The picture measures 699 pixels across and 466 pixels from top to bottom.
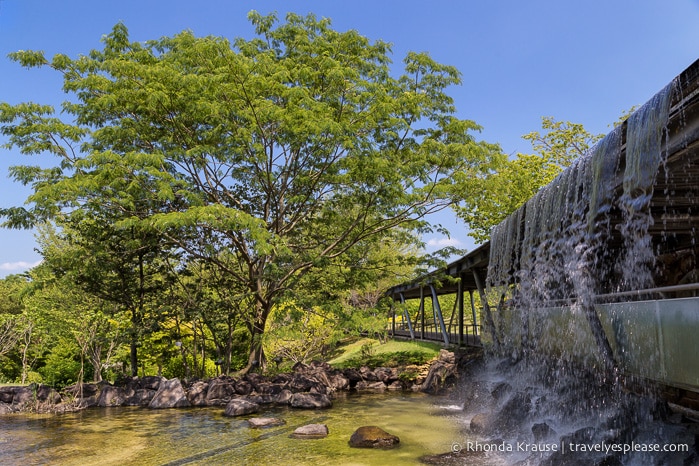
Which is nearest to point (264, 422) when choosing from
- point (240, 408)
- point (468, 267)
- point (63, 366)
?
point (240, 408)

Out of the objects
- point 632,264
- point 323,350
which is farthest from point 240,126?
point 323,350

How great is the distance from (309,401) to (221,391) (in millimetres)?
3250

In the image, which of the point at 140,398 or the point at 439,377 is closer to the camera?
the point at 140,398

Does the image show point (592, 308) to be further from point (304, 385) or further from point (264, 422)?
point (304, 385)

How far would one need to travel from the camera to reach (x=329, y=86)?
48.6ft

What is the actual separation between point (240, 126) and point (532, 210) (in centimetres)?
834

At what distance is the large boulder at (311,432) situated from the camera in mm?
10195

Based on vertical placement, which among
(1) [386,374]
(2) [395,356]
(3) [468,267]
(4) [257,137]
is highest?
(4) [257,137]

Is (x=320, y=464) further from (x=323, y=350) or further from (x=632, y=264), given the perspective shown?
(x=323, y=350)

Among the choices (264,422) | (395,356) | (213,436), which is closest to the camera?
(213,436)

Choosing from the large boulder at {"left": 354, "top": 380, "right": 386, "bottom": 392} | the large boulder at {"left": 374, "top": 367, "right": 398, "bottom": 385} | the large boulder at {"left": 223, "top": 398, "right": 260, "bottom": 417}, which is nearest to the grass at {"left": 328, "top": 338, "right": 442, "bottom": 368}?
the large boulder at {"left": 374, "top": 367, "right": 398, "bottom": 385}

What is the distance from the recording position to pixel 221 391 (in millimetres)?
15719

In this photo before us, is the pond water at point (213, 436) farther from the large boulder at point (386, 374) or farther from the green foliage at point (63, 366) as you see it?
the green foliage at point (63, 366)

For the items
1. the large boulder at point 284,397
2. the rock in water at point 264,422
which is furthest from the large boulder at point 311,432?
the large boulder at point 284,397
